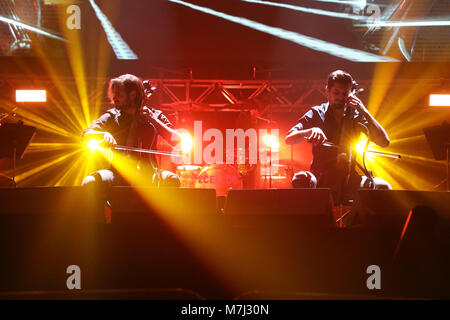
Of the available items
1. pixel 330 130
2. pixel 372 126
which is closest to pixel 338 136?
pixel 330 130

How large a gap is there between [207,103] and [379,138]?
18.9ft

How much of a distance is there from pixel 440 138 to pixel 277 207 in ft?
12.9

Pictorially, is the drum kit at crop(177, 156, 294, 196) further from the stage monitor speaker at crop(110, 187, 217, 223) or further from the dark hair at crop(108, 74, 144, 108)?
the stage monitor speaker at crop(110, 187, 217, 223)

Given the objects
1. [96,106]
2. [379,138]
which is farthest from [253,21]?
[96,106]

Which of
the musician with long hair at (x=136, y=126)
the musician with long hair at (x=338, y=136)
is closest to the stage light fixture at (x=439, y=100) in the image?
the musician with long hair at (x=338, y=136)

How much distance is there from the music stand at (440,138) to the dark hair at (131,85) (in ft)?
12.9

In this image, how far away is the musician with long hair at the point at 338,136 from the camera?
3.16 metres

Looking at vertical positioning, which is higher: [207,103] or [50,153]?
[207,103]

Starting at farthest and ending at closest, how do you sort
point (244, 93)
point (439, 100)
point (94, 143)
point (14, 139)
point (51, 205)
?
point (244, 93)
point (439, 100)
point (14, 139)
point (94, 143)
point (51, 205)

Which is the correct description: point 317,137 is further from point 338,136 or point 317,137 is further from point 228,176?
point 228,176

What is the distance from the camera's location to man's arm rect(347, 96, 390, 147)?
3.21 m

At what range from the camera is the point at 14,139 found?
17.9ft

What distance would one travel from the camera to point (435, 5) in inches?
234
